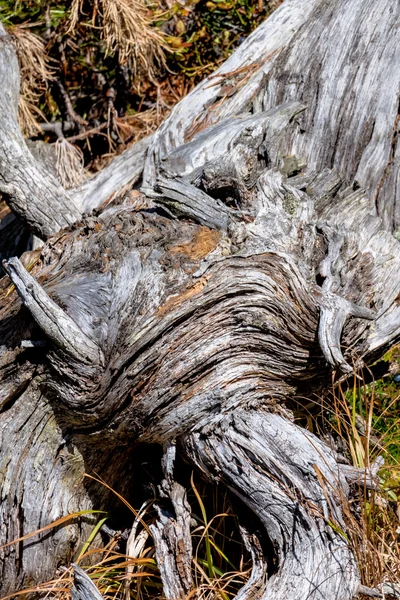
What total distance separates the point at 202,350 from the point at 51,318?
0.61m

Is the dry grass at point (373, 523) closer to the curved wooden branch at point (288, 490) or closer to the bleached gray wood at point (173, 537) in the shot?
the curved wooden branch at point (288, 490)

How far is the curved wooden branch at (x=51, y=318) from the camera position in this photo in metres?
2.61

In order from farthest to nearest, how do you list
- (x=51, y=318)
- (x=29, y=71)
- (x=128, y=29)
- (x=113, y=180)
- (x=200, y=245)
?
1. (x=29, y=71)
2. (x=128, y=29)
3. (x=113, y=180)
4. (x=200, y=245)
5. (x=51, y=318)

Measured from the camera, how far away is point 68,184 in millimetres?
4789

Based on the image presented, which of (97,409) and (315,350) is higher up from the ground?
(97,409)

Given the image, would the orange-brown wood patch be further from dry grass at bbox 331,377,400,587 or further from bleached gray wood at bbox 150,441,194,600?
dry grass at bbox 331,377,400,587

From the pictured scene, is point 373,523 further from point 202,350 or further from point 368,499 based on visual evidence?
point 202,350

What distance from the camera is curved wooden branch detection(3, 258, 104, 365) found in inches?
103

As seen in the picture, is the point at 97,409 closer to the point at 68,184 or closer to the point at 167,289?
the point at 167,289

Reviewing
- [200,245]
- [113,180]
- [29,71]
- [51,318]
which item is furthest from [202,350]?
[29,71]

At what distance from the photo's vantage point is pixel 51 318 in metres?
2.65

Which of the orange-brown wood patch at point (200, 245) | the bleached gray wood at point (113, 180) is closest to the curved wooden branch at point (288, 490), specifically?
the orange-brown wood patch at point (200, 245)

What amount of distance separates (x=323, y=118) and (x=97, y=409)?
2.14 meters

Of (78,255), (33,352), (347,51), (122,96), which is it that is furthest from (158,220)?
(122,96)
